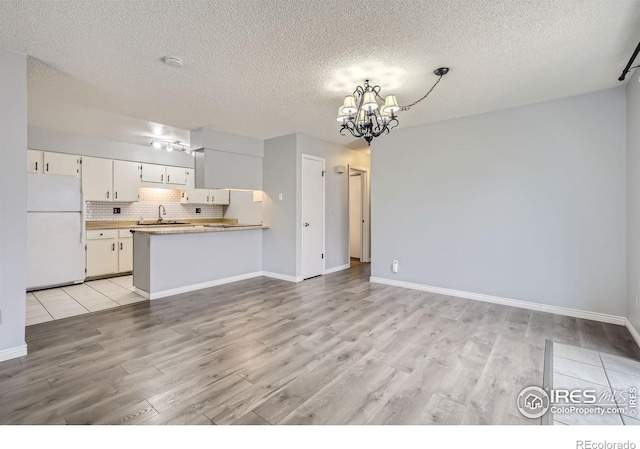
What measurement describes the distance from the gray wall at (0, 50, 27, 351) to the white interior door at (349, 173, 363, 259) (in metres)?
5.74

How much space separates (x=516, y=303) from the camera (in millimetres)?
3834

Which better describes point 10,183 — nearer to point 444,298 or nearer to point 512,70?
point 512,70

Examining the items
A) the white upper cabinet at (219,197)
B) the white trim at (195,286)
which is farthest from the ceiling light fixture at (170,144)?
the white trim at (195,286)

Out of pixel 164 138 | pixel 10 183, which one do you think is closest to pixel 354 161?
pixel 164 138

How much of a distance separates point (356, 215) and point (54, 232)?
5747 millimetres

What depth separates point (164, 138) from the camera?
5547 millimetres

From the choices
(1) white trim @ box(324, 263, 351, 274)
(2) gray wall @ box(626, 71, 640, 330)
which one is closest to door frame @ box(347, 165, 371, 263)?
(1) white trim @ box(324, 263, 351, 274)

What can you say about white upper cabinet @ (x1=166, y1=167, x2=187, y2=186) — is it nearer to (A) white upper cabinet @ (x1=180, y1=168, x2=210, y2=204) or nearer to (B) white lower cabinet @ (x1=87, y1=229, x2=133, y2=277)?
(A) white upper cabinet @ (x1=180, y1=168, x2=210, y2=204)

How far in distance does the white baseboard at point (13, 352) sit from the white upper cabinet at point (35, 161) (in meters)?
3.51

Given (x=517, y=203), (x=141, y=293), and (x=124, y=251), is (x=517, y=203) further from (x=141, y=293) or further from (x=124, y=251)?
(x=124, y=251)

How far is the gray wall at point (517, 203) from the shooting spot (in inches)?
129

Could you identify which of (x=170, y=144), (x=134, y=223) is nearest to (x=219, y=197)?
(x=170, y=144)

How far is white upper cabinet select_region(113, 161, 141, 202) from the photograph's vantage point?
5.62 metres

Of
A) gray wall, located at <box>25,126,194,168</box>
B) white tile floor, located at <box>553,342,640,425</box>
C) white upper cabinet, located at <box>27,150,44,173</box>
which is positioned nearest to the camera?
white tile floor, located at <box>553,342,640,425</box>
